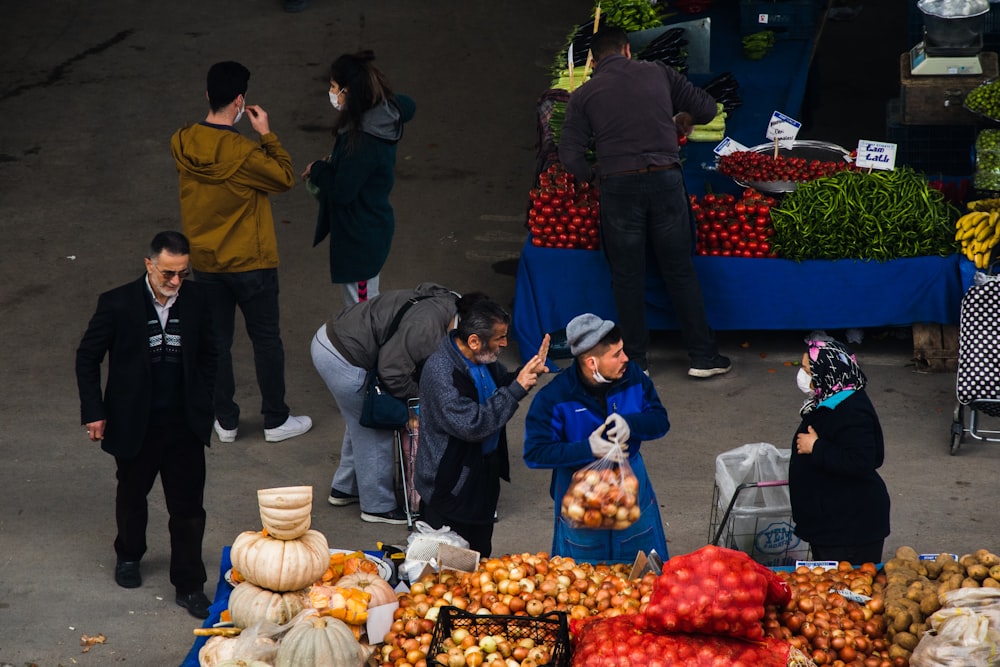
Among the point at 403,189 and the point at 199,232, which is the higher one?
the point at 199,232

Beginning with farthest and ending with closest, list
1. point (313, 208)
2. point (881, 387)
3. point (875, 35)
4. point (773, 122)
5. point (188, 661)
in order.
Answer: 1. point (875, 35)
2. point (313, 208)
3. point (773, 122)
4. point (881, 387)
5. point (188, 661)

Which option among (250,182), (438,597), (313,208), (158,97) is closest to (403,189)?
(313,208)

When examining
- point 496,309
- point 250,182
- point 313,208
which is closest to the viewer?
point 496,309

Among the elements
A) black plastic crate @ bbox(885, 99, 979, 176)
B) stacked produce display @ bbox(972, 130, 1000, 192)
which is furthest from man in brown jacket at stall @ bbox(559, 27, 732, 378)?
black plastic crate @ bbox(885, 99, 979, 176)

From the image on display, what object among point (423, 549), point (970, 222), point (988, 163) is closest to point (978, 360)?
point (970, 222)

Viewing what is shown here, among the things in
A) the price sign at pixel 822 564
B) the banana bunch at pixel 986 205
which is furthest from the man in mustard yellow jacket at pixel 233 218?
the banana bunch at pixel 986 205

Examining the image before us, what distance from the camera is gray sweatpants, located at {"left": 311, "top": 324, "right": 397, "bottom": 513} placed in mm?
6195

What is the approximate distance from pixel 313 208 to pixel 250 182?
398 cm

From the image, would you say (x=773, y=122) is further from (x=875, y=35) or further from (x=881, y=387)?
(x=875, y=35)

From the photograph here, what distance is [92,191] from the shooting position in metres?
11.2

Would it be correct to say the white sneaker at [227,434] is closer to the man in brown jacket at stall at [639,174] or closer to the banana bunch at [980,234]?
the man in brown jacket at stall at [639,174]

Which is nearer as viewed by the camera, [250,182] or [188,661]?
[188,661]

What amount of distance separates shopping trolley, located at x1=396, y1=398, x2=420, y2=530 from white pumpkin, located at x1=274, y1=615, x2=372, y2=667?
7.38 feet

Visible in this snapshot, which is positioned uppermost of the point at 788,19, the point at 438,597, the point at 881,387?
the point at 788,19
